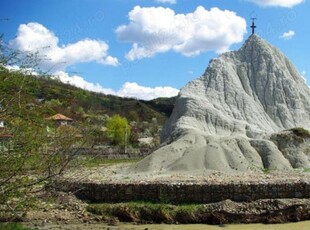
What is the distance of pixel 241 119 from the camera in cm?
3341

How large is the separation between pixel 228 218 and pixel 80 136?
11.6m

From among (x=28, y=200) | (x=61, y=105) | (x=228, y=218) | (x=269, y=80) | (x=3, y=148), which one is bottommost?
(x=228, y=218)

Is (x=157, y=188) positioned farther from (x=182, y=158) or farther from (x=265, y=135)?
(x=265, y=135)

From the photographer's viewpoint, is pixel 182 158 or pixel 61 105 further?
pixel 182 158

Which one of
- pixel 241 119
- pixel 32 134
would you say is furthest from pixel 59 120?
pixel 241 119

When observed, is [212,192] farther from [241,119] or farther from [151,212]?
[241,119]

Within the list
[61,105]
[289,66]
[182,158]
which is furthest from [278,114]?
[61,105]

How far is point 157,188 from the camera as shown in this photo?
20938mm

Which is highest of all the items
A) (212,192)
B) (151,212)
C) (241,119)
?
(241,119)

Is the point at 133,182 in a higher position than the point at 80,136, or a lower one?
lower

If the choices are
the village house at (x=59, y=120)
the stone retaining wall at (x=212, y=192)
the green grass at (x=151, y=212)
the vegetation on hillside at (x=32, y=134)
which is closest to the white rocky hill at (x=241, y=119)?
the stone retaining wall at (x=212, y=192)

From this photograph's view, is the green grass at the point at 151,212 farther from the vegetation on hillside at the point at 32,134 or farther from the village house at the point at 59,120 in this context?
the vegetation on hillside at the point at 32,134

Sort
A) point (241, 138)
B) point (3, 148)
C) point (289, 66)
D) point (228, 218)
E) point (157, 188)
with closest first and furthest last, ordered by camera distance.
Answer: point (3, 148) < point (228, 218) < point (157, 188) < point (241, 138) < point (289, 66)

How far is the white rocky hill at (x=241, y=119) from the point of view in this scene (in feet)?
89.7
